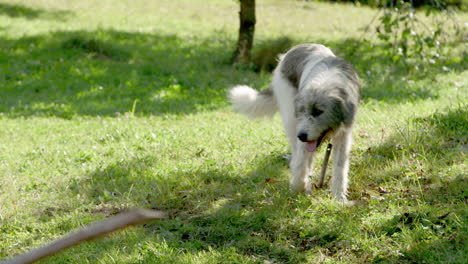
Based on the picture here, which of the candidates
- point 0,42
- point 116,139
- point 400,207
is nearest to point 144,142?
point 116,139

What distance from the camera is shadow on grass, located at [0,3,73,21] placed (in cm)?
1708

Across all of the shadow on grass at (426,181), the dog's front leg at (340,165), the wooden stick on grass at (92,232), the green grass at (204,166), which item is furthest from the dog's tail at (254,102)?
the wooden stick on grass at (92,232)

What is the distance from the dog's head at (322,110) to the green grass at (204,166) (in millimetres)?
667

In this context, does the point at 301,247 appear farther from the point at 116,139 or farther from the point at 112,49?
the point at 112,49

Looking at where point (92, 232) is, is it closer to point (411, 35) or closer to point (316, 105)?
point (316, 105)

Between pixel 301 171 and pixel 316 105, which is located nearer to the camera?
pixel 316 105

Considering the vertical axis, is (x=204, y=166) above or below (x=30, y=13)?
above

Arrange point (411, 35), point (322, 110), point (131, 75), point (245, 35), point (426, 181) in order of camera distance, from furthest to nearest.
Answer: point (245, 35) → point (131, 75) → point (411, 35) → point (426, 181) → point (322, 110)

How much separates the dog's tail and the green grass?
0.42m

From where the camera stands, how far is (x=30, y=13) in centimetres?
1748

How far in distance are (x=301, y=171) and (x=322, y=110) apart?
29.4 inches

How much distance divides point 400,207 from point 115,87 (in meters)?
7.89

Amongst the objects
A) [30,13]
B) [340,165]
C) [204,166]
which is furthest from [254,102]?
[30,13]

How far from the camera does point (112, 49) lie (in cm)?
1366
